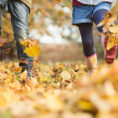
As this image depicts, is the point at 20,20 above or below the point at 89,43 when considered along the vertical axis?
above

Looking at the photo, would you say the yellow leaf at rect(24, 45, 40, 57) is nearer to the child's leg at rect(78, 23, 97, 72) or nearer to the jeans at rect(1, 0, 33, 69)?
the jeans at rect(1, 0, 33, 69)

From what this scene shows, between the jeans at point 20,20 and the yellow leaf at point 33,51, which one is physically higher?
the jeans at point 20,20

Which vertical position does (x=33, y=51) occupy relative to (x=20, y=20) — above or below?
below

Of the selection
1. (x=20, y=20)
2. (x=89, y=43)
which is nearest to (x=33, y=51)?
Result: (x=20, y=20)

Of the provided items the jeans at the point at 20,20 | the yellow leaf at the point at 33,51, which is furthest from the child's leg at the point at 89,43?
the yellow leaf at the point at 33,51

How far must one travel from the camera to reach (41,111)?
2.64 feet

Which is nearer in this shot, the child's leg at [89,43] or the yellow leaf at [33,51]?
the yellow leaf at [33,51]

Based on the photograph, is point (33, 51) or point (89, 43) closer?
point (33, 51)

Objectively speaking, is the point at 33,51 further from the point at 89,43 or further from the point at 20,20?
the point at 89,43

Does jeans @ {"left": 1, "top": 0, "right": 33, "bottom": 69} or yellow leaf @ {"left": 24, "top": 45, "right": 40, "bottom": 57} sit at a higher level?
jeans @ {"left": 1, "top": 0, "right": 33, "bottom": 69}

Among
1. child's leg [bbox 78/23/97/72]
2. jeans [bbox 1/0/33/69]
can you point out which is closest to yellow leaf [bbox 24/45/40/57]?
jeans [bbox 1/0/33/69]

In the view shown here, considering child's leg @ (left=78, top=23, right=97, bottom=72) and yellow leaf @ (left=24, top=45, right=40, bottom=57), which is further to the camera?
child's leg @ (left=78, top=23, right=97, bottom=72)

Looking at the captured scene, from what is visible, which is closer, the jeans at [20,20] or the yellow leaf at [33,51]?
the yellow leaf at [33,51]

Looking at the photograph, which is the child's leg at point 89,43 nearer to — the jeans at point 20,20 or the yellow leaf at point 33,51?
the jeans at point 20,20
